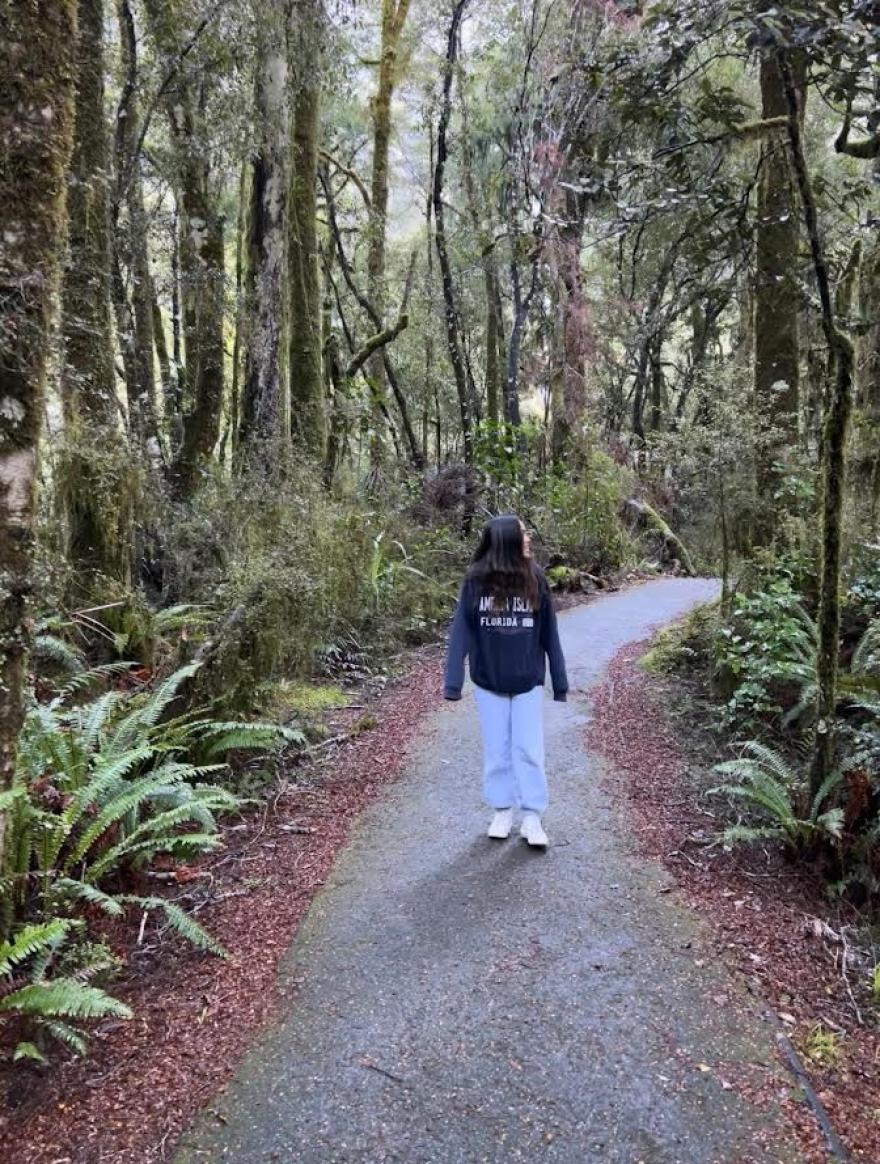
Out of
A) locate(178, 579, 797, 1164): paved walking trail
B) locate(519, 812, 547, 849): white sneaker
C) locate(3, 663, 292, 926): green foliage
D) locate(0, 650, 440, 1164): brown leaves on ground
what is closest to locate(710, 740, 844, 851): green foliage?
locate(178, 579, 797, 1164): paved walking trail

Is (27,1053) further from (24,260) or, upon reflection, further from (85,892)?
(24,260)

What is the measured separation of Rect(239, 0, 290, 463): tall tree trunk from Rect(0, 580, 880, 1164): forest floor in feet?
19.1

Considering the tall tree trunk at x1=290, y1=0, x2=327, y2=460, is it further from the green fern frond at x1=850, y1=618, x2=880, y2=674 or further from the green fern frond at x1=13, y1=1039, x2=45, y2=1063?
the green fern frond at x1=13, y1=1039, x2=45, y2=1063

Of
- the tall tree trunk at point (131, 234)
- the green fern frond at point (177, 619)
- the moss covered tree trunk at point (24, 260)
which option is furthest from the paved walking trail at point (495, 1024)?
the tall tree trunk at point (131, 234)

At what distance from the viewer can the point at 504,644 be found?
4.60 metres

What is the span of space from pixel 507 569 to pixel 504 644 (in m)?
0.46

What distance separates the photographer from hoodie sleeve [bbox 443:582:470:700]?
4684 millimetres

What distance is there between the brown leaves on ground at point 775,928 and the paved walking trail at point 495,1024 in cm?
17

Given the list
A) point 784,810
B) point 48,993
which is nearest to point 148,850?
point 48,993

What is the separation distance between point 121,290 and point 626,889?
27.8ft

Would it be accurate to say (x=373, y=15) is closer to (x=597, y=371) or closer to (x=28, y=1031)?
(x=597, y=371)

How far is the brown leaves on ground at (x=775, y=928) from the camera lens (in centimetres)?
283

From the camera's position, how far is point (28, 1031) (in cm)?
298

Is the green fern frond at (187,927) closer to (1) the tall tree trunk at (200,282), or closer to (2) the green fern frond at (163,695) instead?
(2) the green fern frond at (163,695)
